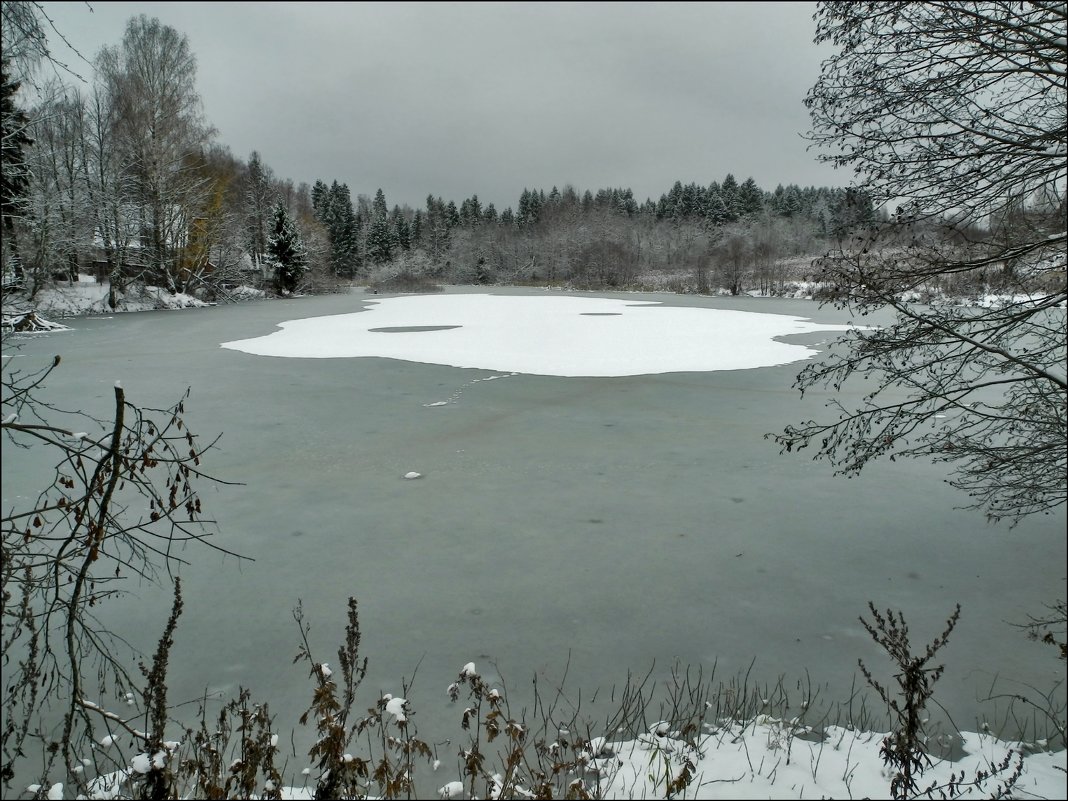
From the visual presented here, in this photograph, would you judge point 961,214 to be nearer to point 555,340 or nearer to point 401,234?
point 555,340

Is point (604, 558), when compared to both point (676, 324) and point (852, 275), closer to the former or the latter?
point (852, 275)

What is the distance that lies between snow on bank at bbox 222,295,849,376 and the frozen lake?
371cm

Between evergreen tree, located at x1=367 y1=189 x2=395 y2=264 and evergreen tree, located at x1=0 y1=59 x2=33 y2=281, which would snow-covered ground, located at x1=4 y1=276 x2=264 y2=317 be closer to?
evergreen tree, located at x1=0 y1=59 x2=33 y2=281

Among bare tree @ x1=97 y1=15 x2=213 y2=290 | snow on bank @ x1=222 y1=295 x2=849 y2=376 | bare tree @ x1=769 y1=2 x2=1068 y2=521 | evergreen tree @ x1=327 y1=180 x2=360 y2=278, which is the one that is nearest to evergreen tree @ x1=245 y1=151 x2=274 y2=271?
bare tree @ x1=97 y1=15 x2=213 y2=290

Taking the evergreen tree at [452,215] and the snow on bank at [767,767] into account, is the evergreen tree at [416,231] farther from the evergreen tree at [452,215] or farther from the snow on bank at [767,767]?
the snow on bank at [767,767]

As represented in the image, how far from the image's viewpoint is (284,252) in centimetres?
3441

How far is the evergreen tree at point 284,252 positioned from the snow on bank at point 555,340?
13093 mm

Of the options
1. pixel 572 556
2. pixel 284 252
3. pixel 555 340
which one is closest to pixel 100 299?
pixel 284 252

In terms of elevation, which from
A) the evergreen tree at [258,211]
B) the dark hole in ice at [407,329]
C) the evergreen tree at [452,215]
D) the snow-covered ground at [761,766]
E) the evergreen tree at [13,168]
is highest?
the evergreen tree at [452,215]

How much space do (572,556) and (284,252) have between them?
33307mm

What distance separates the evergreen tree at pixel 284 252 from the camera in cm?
3412

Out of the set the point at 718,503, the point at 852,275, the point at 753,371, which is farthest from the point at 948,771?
the point at 753,371

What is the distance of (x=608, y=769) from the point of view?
8.65 ft

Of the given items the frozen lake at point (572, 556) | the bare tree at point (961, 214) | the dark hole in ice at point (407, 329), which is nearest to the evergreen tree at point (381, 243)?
the dark hole in ice at point (407, 329)
